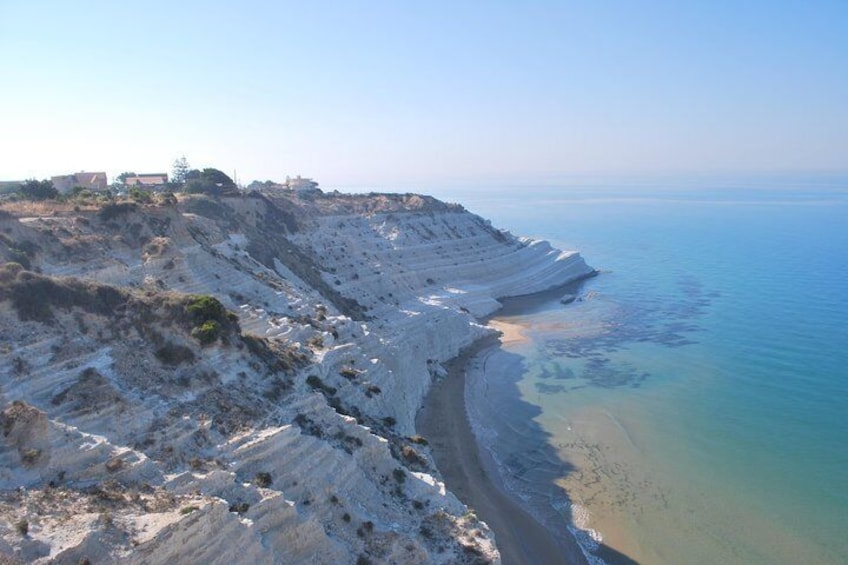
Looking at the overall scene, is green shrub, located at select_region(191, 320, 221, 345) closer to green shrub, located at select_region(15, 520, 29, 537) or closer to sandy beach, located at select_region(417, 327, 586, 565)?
green shrub, located at select_region(15, 520, 29, 537)

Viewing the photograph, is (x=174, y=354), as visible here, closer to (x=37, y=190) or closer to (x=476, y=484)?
(x=476, y=484)

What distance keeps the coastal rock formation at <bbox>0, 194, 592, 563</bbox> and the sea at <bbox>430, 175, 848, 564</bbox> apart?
7.13 meters

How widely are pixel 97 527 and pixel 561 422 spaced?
2826 centimetres

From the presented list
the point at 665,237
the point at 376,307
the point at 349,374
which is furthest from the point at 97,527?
the point at 665,237

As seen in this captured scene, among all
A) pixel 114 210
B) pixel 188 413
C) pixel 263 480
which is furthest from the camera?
pixel 114 210

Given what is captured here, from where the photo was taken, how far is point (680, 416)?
1476 inches

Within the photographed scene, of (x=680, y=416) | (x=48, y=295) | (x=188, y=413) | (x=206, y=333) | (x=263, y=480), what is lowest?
(x=680, y=416)

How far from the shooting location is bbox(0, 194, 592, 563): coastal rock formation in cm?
1514

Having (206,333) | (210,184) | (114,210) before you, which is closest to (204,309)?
(206,333)

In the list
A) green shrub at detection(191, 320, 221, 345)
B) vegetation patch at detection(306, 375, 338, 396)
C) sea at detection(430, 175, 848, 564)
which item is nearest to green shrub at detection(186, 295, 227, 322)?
green shrub at detection(191, 320, 221, 345)

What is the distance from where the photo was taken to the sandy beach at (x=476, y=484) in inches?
981

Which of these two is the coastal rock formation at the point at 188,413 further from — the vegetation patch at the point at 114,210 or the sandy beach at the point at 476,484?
the sandy beach at the point at 476,484

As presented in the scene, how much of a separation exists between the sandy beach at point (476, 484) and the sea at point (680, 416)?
2.67 feet

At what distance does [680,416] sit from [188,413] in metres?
30.1
